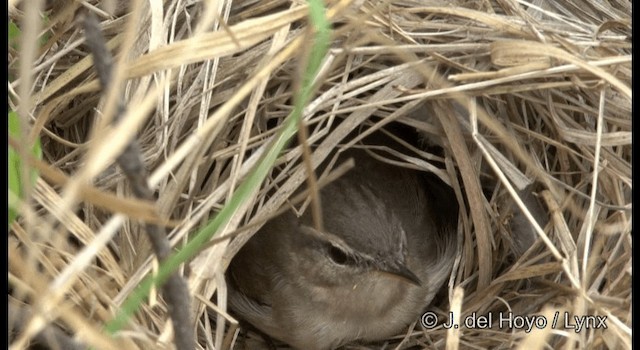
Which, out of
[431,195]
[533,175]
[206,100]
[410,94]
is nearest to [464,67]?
[410,94]

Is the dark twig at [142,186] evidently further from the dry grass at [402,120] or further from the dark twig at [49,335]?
the dry grass at [402,120]

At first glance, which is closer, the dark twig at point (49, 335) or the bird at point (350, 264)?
the dark twig at point (49, 335)

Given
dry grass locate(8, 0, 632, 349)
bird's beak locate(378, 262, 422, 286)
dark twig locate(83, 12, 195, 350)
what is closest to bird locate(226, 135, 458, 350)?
bird's beak locate(378, 262, 422, 286)

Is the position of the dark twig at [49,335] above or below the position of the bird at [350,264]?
above

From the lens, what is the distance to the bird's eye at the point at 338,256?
3027 mm

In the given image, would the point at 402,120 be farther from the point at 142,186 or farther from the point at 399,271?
the point at 142,186

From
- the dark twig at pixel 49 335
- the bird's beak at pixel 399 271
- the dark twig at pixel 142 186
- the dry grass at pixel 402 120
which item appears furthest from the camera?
the bird's beak at pixel 399 271

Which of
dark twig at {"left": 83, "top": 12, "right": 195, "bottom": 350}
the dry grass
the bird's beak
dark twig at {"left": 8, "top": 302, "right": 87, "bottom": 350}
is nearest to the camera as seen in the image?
dark twig at {"left": 83, "top": 12, "right": 195, "bottom": 350}

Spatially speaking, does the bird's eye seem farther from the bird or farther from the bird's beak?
the bird's beak

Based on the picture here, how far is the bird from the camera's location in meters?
3.02

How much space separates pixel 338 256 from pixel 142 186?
158cm

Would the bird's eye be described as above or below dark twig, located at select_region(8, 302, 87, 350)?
below


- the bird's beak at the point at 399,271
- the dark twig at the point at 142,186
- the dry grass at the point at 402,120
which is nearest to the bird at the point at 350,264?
the bird's beak at the point at 399,271
